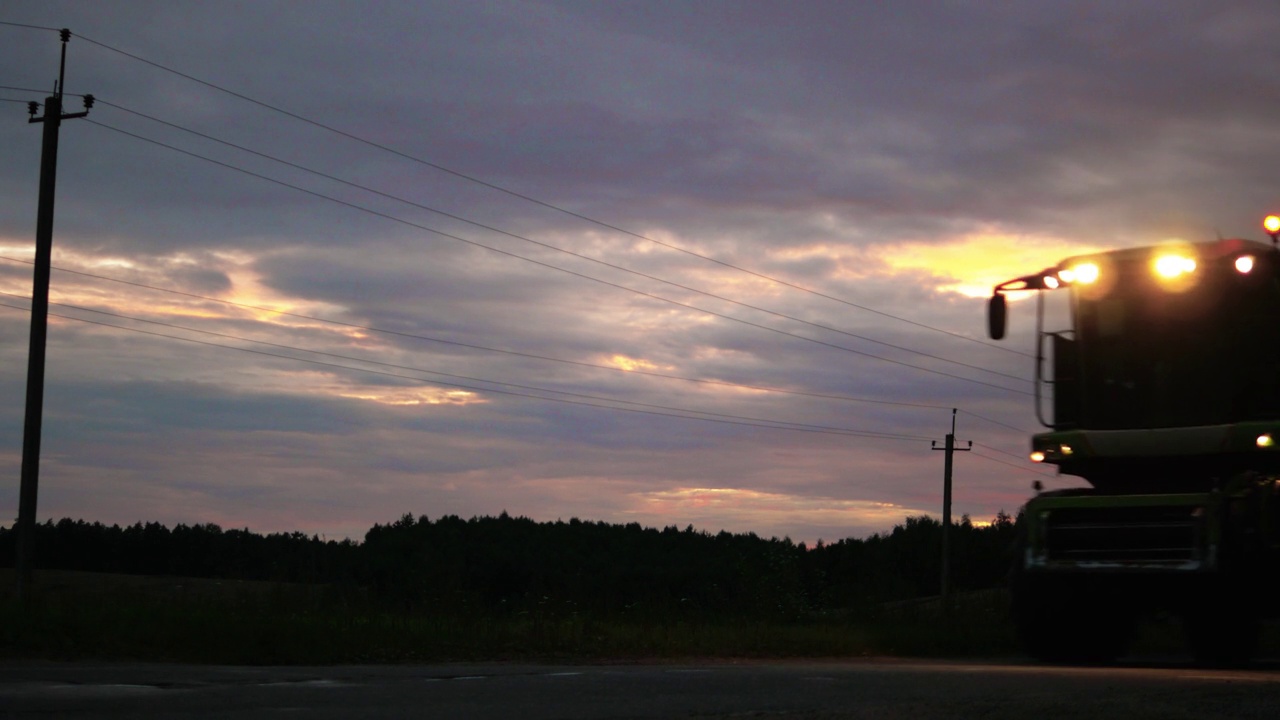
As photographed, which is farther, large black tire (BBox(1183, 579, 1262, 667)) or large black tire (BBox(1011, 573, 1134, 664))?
large black tire (BBox(1183, 579, 1262, 667))

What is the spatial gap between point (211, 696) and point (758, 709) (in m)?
3.77

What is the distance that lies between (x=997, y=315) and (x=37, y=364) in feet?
59.6

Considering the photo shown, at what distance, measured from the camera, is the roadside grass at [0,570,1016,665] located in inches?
599

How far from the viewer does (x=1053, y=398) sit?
14.9 m

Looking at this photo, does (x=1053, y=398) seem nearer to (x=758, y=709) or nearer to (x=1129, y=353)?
(x=1129, y=353)

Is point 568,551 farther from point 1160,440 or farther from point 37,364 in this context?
point 1160,440

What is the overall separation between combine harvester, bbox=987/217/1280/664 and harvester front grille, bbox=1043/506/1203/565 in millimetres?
15

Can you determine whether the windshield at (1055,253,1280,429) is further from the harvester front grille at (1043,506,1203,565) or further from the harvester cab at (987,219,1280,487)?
the harvester front grille at (1043,506,1203,565)

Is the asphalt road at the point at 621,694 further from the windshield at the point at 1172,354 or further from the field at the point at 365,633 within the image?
the field at the point at 365,633

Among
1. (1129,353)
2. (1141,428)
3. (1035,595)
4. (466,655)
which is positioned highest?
(1129,353)

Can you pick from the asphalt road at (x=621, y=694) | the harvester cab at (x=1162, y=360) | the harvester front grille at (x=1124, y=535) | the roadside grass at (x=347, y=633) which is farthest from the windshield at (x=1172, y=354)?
the roadside grass at (x=347, y=633)

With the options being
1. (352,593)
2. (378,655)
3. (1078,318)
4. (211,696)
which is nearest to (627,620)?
(352,593)

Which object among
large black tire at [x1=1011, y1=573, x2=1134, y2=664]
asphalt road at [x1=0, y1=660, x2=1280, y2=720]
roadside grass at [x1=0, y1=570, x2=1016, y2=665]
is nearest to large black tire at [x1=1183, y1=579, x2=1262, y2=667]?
large black tire at [x1=1011, y1=573, x2=1134, y2=664]

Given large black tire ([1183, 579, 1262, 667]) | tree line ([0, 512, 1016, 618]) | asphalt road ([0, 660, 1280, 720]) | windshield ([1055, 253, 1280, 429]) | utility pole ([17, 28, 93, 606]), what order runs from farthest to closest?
tree line ([0, 512, 1016, 618]) → utility pole ([17, 28, 93, 606]) → large black tire ([1183, 579, 1262, 667]) → windshield ([1055, 253, 1280, 429]) → asphalt road ([0, 660, 1280, 720])
